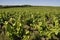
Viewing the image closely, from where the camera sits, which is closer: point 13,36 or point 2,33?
point 13,36

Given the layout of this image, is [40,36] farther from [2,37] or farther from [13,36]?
[2,37]

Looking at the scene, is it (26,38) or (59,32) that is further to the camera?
(26,38)

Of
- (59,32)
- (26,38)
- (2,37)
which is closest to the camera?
(59,32)

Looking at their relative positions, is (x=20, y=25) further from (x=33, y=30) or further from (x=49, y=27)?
Answer: (x=49, y=27)

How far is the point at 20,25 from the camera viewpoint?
28.7 ft

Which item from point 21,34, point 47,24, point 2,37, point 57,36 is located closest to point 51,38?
point 57,36

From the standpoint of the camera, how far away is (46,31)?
8453mm

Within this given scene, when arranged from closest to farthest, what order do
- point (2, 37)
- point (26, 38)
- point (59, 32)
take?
point (59, 32)
point (26, 38)
point (2, 37)

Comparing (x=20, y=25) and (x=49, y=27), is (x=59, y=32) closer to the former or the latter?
(x=49, y=27)

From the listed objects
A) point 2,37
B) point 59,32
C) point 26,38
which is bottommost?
point 2,37

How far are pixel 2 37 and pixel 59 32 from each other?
125 inches

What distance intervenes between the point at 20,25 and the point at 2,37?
1668 mm

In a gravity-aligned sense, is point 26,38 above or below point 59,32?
below

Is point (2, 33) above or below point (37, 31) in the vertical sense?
below
